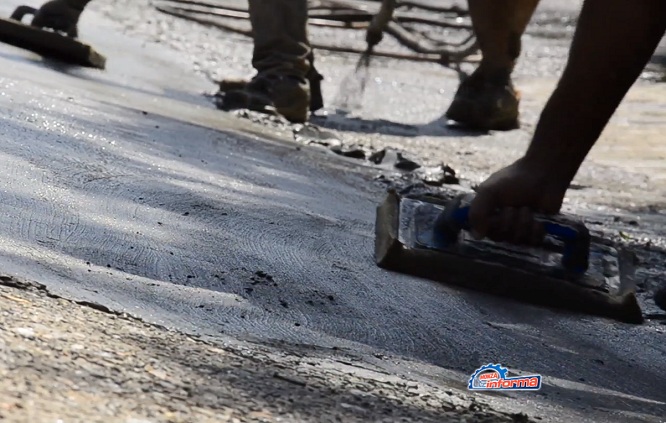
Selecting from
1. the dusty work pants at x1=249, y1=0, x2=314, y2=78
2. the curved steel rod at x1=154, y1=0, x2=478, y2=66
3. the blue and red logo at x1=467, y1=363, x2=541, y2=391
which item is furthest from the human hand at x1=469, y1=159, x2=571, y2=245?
the curved steel rod at x1=154, y1=0, x2=478, y2=66

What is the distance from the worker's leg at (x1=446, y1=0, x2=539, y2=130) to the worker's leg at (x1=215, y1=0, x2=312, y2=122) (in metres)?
0.83

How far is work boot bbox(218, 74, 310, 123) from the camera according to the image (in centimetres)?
505

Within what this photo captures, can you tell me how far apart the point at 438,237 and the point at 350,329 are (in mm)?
589

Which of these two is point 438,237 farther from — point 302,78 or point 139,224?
point 302,78

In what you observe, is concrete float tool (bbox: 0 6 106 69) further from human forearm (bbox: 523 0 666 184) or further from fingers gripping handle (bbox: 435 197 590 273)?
human forearm (bbox: 523 0 666 184)

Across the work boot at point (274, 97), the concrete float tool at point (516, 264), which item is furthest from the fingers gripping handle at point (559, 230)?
the work boot at point (274, 97)

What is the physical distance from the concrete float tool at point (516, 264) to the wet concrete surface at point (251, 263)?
0.04 m

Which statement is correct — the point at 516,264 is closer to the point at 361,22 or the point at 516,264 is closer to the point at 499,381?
the point at 499,381

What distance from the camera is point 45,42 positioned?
15.9ft

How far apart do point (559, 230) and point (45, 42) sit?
9.28 ft

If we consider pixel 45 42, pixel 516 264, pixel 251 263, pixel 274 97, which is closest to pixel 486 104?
pixel 274 97

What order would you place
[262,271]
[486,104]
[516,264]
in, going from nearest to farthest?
1. [262,271]
2. [516,264]
3. [486,104]

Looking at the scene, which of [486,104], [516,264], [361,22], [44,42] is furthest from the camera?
[361,22]

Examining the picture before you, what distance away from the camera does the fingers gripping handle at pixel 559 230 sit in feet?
8.44
